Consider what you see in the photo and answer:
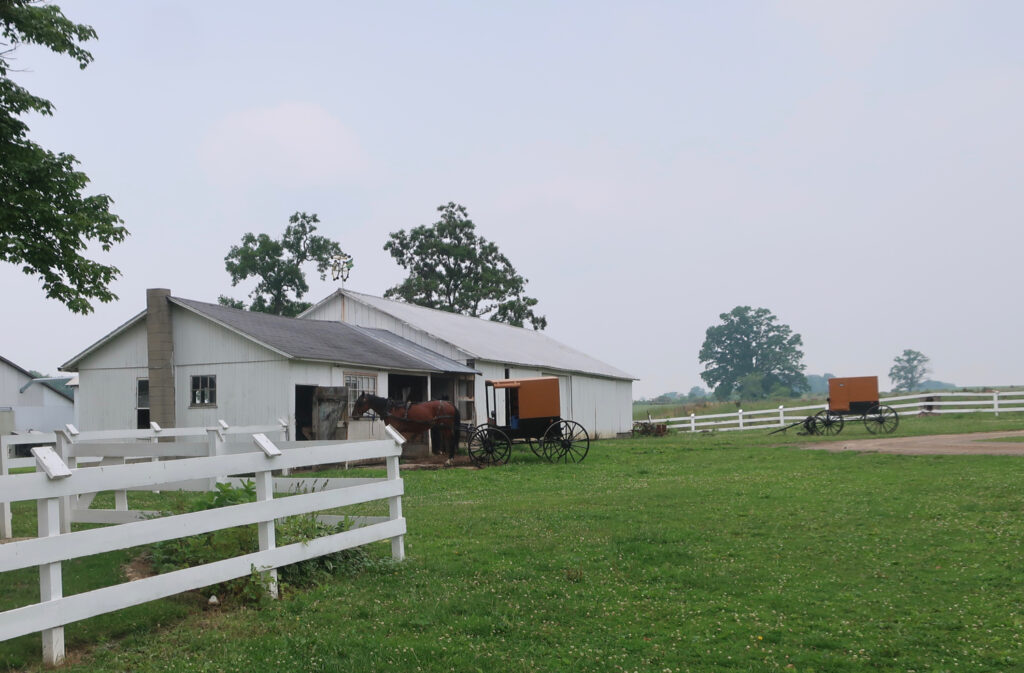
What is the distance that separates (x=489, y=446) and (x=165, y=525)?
17166mm

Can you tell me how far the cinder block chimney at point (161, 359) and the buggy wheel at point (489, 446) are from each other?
9161 mm

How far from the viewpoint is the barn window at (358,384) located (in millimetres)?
26094

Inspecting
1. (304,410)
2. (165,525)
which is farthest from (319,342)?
(165,525)

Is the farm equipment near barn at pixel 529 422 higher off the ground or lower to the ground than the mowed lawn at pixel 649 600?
higher

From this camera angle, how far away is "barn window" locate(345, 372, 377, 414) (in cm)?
2609

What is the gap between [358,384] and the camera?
87.3 feet

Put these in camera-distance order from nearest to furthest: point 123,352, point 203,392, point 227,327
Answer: point 227,327 < point 203,392 < point 123,352

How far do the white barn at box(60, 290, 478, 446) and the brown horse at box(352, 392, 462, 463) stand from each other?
5.44 ft

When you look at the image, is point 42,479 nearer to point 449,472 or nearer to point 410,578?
point 410,578

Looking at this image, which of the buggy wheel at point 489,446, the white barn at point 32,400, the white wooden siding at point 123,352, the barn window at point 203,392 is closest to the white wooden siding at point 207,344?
the barn window at point 203,392

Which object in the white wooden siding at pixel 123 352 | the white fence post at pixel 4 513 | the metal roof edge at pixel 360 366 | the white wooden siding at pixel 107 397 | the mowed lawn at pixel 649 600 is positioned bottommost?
the mowed lawn at pixel 649 600

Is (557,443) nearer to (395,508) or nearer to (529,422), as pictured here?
(529,422)

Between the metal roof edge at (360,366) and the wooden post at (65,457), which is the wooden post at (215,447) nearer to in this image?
the wooden post at (65,457)

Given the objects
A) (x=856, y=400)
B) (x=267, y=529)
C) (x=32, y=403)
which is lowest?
(x=267, y=529)
